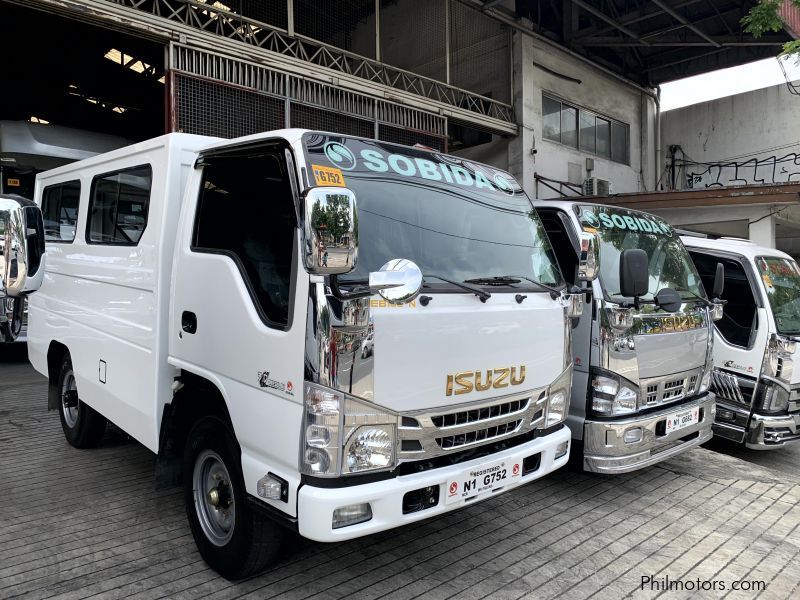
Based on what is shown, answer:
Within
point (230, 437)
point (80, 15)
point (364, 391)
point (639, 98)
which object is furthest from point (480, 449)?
point (639, 98)

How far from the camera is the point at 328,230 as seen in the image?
2.12 meters

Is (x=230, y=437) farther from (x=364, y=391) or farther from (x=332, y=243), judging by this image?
(x=332, y=243)

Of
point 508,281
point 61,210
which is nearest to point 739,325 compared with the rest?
point 508,281

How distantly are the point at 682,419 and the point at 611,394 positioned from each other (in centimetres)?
76

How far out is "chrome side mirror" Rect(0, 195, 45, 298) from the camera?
271 centimetres

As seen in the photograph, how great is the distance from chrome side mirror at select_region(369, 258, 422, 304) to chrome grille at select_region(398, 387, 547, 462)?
0.61 metres

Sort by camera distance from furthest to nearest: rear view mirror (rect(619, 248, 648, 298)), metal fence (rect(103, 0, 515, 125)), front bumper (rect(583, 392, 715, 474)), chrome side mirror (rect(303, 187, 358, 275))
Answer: metal fence (rect(103, 0, 515, 125))
front bumper (rect(583, 392, 715, 474))
rear view mirror (rect(619, 248, 648, 298))
chrome side mirror (rect(303, 187, 358, 275))

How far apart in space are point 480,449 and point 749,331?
369cm

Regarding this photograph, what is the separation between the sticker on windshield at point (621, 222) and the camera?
4.46 metres

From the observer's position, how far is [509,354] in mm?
2932

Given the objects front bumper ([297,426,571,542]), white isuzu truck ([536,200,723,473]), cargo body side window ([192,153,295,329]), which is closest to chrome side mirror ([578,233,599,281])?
white isuzu truck ([536,200,723,473])

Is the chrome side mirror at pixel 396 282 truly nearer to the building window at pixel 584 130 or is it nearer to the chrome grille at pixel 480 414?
the chrome grille at pixel 480 414

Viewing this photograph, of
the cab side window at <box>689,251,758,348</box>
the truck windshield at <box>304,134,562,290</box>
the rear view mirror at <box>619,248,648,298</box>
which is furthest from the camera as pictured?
the cab side window at <box>689,251,758,348</box>

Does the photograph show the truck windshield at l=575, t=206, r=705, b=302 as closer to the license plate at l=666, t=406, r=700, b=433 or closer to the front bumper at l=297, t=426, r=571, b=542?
the license plate at l=666, t=406, r=700, b=433
